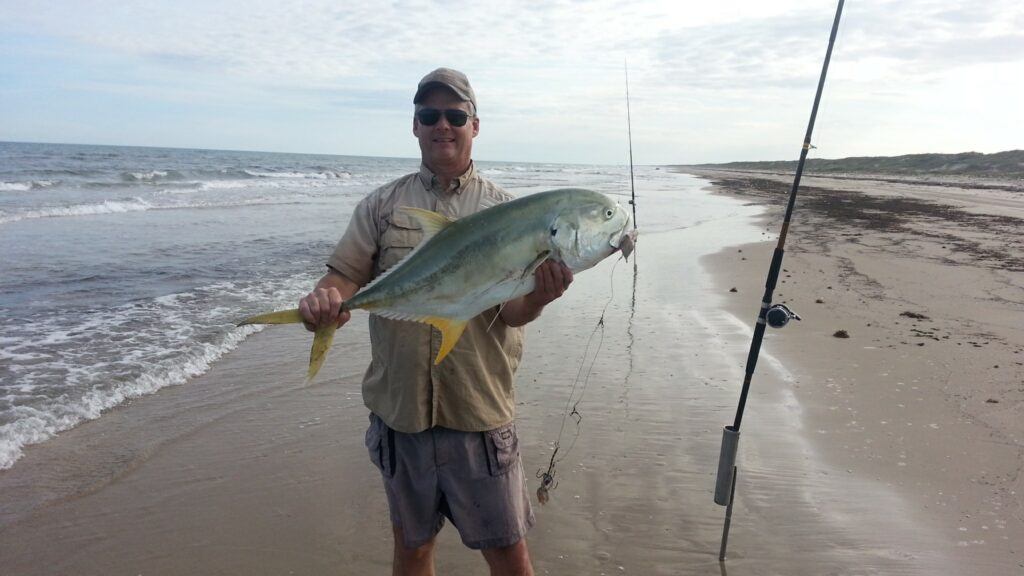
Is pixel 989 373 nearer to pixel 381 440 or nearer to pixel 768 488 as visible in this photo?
pixel 768 488

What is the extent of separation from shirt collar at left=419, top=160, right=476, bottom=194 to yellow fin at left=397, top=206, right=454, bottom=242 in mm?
264

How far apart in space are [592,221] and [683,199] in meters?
28.9

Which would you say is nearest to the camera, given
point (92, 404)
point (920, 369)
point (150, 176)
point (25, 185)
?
point (92, 404)

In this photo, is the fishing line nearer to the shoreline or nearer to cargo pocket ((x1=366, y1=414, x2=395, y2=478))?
cargo pocket ((x1=366, y1=414, x2=395, y2=478))

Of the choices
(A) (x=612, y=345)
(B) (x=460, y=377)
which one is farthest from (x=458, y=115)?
(A) (x=612, y=345)

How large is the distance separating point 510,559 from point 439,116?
1832mm

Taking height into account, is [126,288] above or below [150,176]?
below

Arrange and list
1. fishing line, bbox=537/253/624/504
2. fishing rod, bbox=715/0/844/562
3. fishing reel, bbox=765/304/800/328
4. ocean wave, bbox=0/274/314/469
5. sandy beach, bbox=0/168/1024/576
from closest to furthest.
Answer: fishing rod, bbox=715/0/844/562 → sandy beach, bbox=0/168/1024/576 → fishing reel, bbox=765/304/800/328 → fishing line, bbox=537/253/624/504 → ocean wave, bbox=0/274/314/469

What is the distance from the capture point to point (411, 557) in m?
2.67

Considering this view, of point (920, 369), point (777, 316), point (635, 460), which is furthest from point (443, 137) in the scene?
point (920, 369)

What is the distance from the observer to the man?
8.22ft

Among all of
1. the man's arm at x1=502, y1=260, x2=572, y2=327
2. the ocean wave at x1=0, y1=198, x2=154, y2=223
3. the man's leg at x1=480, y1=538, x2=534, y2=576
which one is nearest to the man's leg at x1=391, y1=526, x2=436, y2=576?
the man's leg at x1=480, y1=538, x2=534, y2=576

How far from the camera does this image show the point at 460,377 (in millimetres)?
2504

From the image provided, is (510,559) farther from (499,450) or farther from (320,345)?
(320,345)
